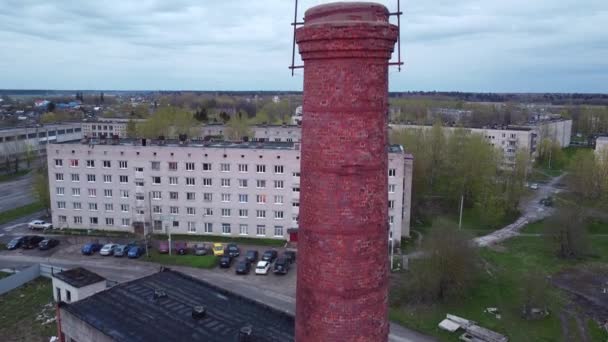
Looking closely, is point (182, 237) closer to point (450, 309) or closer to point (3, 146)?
point (450, 309)

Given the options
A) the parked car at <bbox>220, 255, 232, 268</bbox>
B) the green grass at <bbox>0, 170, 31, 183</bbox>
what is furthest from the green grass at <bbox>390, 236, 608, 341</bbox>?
the green grass at <bbox>0, 170, 31, 183</bbox>

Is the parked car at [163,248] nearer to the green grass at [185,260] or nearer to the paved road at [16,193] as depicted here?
the green grass at [185,260]

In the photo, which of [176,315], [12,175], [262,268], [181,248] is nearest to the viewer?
[176,315]

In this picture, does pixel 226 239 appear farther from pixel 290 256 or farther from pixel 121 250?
pixel 121 250

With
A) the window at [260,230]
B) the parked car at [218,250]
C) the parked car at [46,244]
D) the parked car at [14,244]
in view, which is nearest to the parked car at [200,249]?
the parked car at [218,250]

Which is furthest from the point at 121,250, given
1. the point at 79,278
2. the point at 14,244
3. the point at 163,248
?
the point at 79,278

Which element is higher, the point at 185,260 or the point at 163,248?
the point at 163,248

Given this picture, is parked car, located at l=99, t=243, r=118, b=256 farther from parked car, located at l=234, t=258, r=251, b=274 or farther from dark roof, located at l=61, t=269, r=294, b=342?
dark roof, located at l=61, t=269, r=294, b=342
